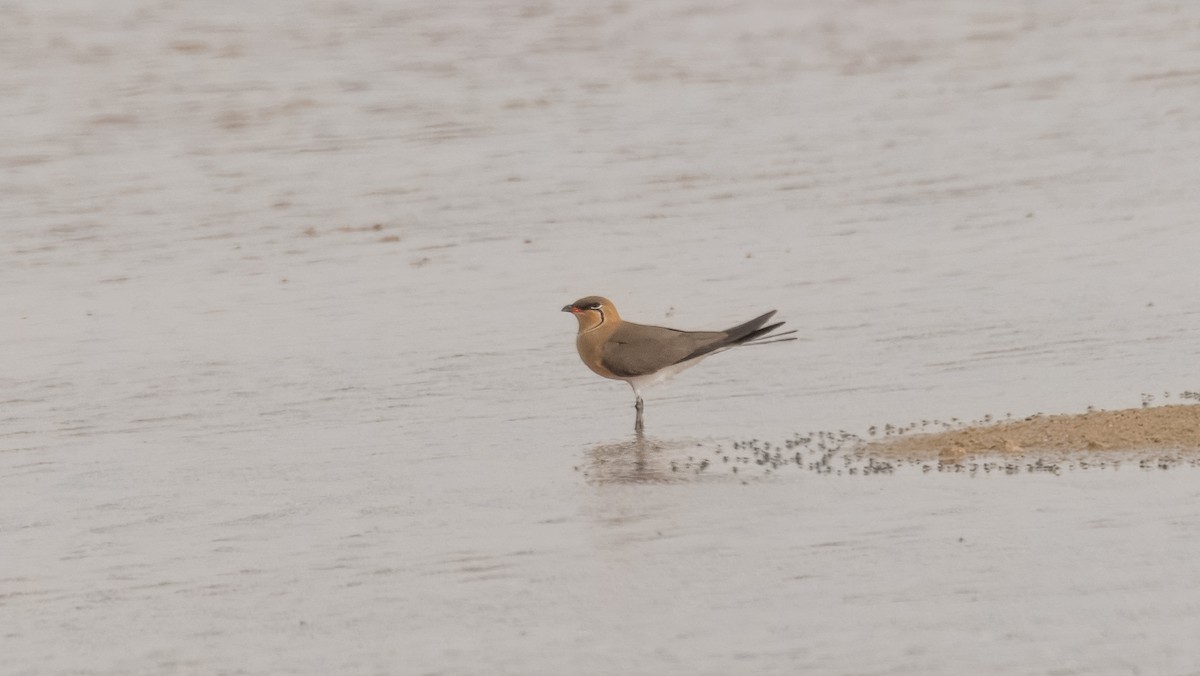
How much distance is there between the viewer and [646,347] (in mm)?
10867

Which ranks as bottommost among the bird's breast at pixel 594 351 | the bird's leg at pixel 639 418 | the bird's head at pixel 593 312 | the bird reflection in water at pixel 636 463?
the bird reflection in water at pixel 636 463

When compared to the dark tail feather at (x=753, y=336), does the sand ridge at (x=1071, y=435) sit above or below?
below

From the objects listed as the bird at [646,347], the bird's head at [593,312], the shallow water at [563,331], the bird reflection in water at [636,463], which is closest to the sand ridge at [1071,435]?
the shallow water at [563,331]

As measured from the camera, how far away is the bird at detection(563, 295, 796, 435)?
1083cm

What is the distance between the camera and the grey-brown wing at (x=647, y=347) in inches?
425

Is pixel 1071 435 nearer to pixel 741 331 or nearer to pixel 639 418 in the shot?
pixel 741 331

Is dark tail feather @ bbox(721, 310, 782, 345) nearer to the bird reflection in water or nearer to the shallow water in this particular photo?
the shallow water

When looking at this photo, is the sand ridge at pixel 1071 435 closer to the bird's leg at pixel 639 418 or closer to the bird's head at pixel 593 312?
the bird's leg at pixel 639 418

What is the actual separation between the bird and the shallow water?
0.27m

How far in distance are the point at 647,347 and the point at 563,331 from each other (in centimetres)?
248

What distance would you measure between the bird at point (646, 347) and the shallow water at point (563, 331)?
0.27 metres

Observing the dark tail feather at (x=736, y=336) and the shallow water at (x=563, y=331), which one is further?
the dark tail feather at (x=736, y=336)

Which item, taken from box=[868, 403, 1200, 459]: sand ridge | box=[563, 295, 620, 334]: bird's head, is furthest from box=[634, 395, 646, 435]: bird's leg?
box=[868, 403, 1200, 459]: sand ridge

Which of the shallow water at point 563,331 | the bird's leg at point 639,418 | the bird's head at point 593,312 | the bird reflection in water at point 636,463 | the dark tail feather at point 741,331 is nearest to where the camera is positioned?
the shallow water at point 563,331
